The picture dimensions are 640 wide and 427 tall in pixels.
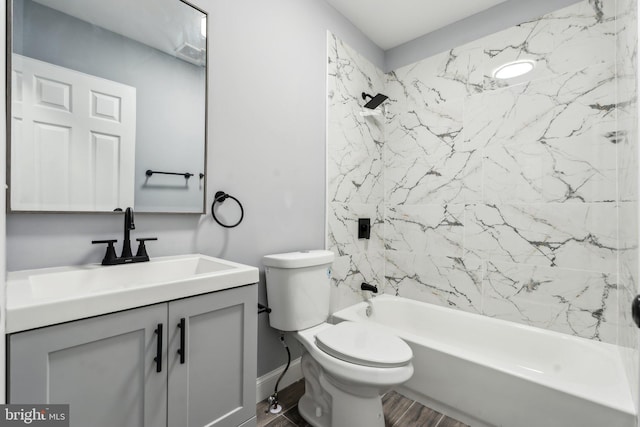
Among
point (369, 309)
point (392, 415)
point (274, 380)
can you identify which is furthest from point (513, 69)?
point (274, 380)

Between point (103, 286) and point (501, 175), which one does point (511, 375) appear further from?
point (103, 286)

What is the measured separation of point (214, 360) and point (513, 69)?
8.03ft

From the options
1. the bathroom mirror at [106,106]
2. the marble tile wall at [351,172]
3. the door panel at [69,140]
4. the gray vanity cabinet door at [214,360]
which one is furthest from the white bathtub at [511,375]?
the door panel at [69,140]

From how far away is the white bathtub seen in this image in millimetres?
1279

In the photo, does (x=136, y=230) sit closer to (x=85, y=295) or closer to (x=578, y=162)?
(x=85, y=295)

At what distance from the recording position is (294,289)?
1.65 meters

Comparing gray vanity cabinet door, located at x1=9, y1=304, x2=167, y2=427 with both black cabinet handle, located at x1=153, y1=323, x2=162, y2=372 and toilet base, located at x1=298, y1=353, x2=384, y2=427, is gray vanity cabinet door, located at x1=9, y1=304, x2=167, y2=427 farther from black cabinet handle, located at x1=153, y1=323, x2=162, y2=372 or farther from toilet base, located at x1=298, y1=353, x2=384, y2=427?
toilet base, located at x1=298, y1=353, x2=384, y2=427

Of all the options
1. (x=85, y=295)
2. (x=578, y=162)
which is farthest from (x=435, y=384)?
(x=85, y=295)

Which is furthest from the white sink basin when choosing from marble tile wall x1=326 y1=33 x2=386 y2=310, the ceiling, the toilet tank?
the ceiling

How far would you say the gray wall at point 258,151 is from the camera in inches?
49.2

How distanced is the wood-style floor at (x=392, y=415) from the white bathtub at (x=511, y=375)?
5 cm

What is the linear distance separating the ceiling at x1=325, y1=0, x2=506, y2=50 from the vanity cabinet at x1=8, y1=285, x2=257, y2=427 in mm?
2127

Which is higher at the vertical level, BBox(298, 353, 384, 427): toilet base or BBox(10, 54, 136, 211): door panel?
BBox(10, 54, 136, 211): door panel

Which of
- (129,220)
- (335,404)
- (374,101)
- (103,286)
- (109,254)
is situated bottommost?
(335,404)
